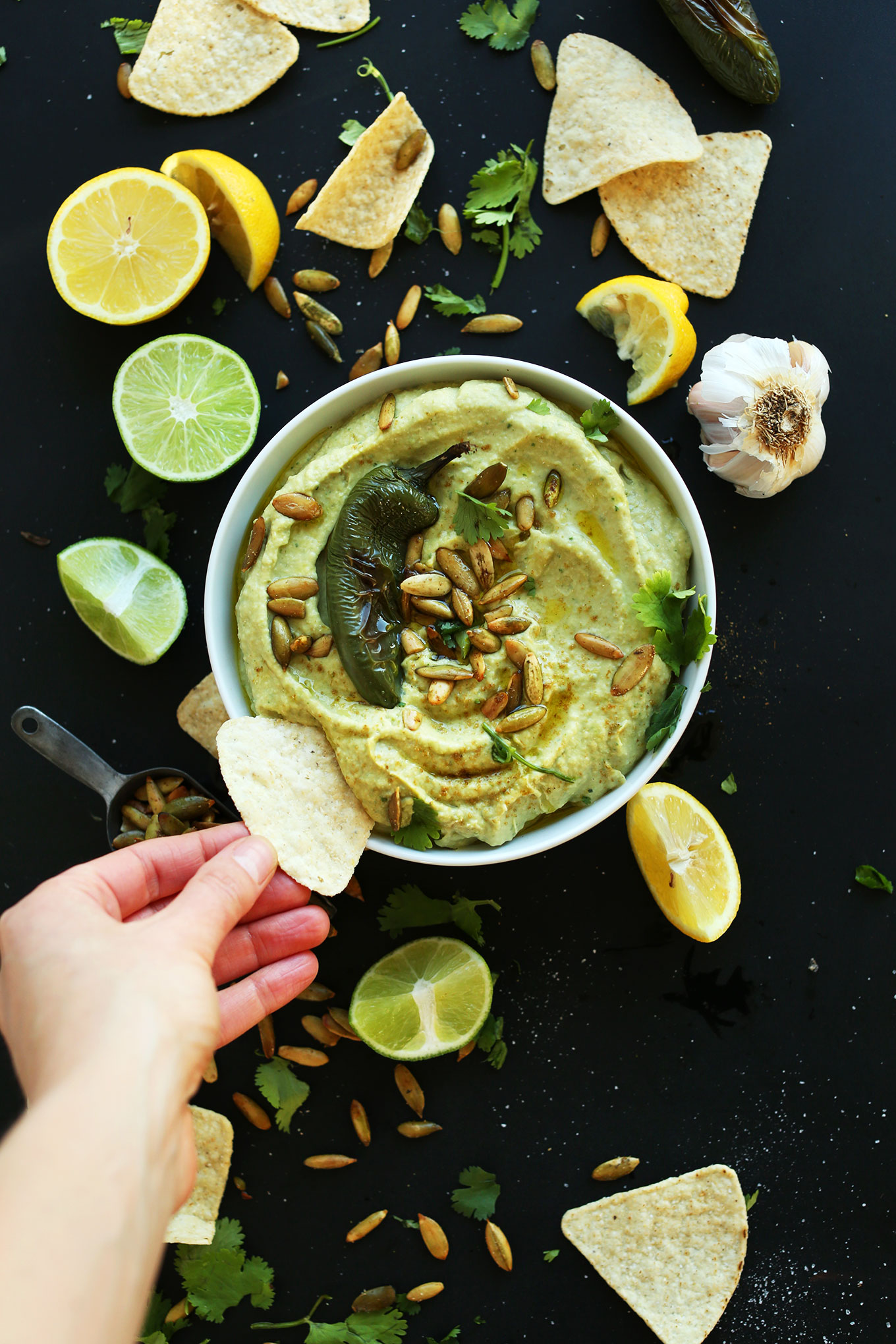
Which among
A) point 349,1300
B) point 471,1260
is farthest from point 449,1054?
point 349,1300

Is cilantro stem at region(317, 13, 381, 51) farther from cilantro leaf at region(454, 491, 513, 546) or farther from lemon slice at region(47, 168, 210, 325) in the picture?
cilantro leaf at region(454, 491, 513, 546)

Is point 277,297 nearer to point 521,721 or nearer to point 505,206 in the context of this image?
point 505,206

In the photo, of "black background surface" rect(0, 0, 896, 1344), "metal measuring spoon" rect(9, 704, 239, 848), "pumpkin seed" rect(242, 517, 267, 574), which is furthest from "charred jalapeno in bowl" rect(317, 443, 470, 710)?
"metal measuring spoon" rect(9, 704, 239, 848)

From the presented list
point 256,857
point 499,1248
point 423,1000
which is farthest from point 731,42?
point 499,1248

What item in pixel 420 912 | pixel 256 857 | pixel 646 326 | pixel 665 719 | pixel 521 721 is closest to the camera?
pixel 256 857

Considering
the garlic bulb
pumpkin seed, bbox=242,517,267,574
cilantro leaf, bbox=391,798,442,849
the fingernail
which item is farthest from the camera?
the garlic bulb
